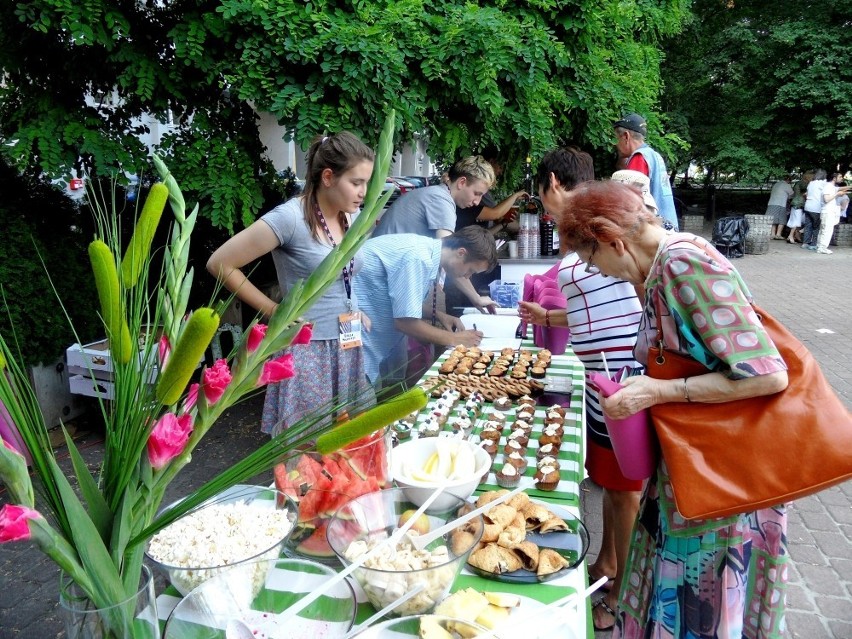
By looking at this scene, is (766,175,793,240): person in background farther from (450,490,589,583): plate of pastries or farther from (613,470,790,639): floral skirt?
(450,490,589,583): plate of pastries

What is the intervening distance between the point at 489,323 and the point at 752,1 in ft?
62.7

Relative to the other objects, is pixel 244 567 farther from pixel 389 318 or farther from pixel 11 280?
pixel 11 280

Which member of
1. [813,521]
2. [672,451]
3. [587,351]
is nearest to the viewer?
[672,451]

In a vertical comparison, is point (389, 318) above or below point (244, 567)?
above

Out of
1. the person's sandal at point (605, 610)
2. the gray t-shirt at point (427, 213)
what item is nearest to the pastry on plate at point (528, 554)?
the person's sandal at point (605, 610)

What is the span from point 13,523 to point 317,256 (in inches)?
76.6

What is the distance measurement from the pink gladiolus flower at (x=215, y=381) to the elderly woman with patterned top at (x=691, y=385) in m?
1.28

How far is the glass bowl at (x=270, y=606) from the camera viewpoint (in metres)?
1.01

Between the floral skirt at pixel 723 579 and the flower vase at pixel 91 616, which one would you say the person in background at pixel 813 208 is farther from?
the flower vase at pixel 91 616

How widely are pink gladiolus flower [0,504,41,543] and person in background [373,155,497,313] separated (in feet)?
12.2

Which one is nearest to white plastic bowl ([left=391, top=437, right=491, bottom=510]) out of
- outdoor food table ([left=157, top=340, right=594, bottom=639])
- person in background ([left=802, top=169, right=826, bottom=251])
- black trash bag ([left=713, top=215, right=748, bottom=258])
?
outdoor food table ([left=157, top=340, right=594, bottom=639])

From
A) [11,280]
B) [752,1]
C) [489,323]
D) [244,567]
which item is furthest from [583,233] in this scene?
[752,1]

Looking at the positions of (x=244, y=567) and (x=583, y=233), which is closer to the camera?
(x=244, y=567)

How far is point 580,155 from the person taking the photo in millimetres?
3258
